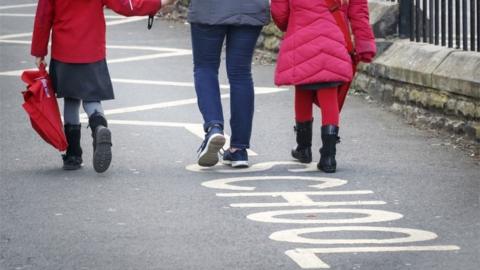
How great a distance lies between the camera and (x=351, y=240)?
7.06 metres

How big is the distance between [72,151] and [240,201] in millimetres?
1680

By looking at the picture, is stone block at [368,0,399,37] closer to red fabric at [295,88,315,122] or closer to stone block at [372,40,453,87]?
stone block at [372,40,453,87]

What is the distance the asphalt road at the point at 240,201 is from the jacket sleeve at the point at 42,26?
78 centimetres

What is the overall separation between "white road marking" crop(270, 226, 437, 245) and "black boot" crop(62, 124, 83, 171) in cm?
252

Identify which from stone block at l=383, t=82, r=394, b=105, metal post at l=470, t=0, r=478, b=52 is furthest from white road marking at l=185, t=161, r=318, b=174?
stone block at l=383, t=82, r=394, b=105

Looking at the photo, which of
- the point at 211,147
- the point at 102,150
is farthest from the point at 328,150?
the point at 102,150

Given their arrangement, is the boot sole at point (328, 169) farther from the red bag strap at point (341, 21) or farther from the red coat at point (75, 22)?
the red coat at point (75, 22)

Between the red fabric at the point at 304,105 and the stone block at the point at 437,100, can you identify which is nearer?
the red fabric at the point at 304,105

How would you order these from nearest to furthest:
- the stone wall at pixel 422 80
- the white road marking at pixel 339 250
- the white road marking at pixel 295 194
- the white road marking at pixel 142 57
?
the white road marking at pixel 339 250
the white road marking at pixel 295 194
the stone wall at pixel 422 80
the white road marking at pixel 142 57

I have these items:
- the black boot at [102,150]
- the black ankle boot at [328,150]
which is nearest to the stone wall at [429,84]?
the black ankle boot at [328,150]

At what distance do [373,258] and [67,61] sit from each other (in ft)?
10.9

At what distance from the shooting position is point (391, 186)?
873 cm

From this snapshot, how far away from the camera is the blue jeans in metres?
9.45

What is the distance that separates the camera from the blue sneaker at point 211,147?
927 centimetres
